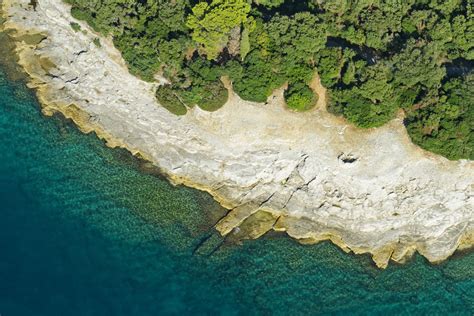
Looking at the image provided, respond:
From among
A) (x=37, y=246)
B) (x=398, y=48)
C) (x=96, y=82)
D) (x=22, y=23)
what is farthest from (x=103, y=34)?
(x=398, y=48)

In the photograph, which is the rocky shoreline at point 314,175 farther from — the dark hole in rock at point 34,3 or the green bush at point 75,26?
the dark hole in rock at point 34,3

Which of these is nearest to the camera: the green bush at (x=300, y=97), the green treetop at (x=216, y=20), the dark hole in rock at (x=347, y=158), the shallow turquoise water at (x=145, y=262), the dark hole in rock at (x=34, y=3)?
the shallow turquoise water at (x=145, y=262)

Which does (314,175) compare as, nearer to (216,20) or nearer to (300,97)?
(300,97)

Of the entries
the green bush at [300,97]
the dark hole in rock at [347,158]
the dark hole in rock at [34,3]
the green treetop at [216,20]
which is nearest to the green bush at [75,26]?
the dark hole in rock at [34,3]

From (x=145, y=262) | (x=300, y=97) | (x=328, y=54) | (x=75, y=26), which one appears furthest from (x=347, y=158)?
(x=75, y=26)

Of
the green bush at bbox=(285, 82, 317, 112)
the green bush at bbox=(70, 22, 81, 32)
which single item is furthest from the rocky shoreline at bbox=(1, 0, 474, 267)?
the green bush at bbox=(70, 22, 81, 32)

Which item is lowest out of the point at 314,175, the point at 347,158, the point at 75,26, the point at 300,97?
the point at 75,26

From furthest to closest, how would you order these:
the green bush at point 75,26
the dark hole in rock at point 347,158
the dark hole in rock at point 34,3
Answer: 1. the dark hole in rock at point 34,3
2. the green bush at point 75,26
3. the dark hole in rock at point 347,158
